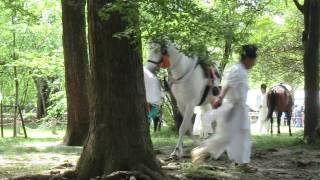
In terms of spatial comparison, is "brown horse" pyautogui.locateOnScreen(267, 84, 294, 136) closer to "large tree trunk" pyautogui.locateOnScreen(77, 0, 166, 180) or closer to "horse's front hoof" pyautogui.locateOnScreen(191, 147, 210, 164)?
"horse's front hoof" pyautogui.locateOnScreen(191, 147, 210, 164)

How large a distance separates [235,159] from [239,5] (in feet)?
23.5

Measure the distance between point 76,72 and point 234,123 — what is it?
5.98 meters

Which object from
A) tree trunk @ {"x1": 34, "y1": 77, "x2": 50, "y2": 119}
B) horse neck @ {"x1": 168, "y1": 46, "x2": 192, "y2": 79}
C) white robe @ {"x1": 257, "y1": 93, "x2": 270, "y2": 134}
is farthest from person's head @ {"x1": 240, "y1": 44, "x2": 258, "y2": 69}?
tree trunk @ {"x1": 34, "y1": 77, "x2": 50, "y2": 119}

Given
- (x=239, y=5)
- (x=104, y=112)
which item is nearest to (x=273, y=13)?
(x=239, y=5)

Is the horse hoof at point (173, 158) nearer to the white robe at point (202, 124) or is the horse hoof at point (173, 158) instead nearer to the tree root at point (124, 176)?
the white robe at point (202, 124)

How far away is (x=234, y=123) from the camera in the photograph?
302 inches

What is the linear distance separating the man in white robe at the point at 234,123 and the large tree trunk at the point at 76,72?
559cm

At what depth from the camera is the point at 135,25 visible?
5414mm

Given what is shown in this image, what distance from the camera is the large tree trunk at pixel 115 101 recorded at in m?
6.15

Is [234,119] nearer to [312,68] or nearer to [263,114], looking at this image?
[312,68]

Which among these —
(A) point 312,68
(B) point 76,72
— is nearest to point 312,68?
(A) point 312,68

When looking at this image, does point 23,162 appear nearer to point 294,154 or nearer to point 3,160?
point 3,160

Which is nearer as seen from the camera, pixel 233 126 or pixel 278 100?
pixel 233 126

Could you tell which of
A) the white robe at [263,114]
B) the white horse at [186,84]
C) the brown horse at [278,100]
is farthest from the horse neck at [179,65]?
the white robe at [263,114]
